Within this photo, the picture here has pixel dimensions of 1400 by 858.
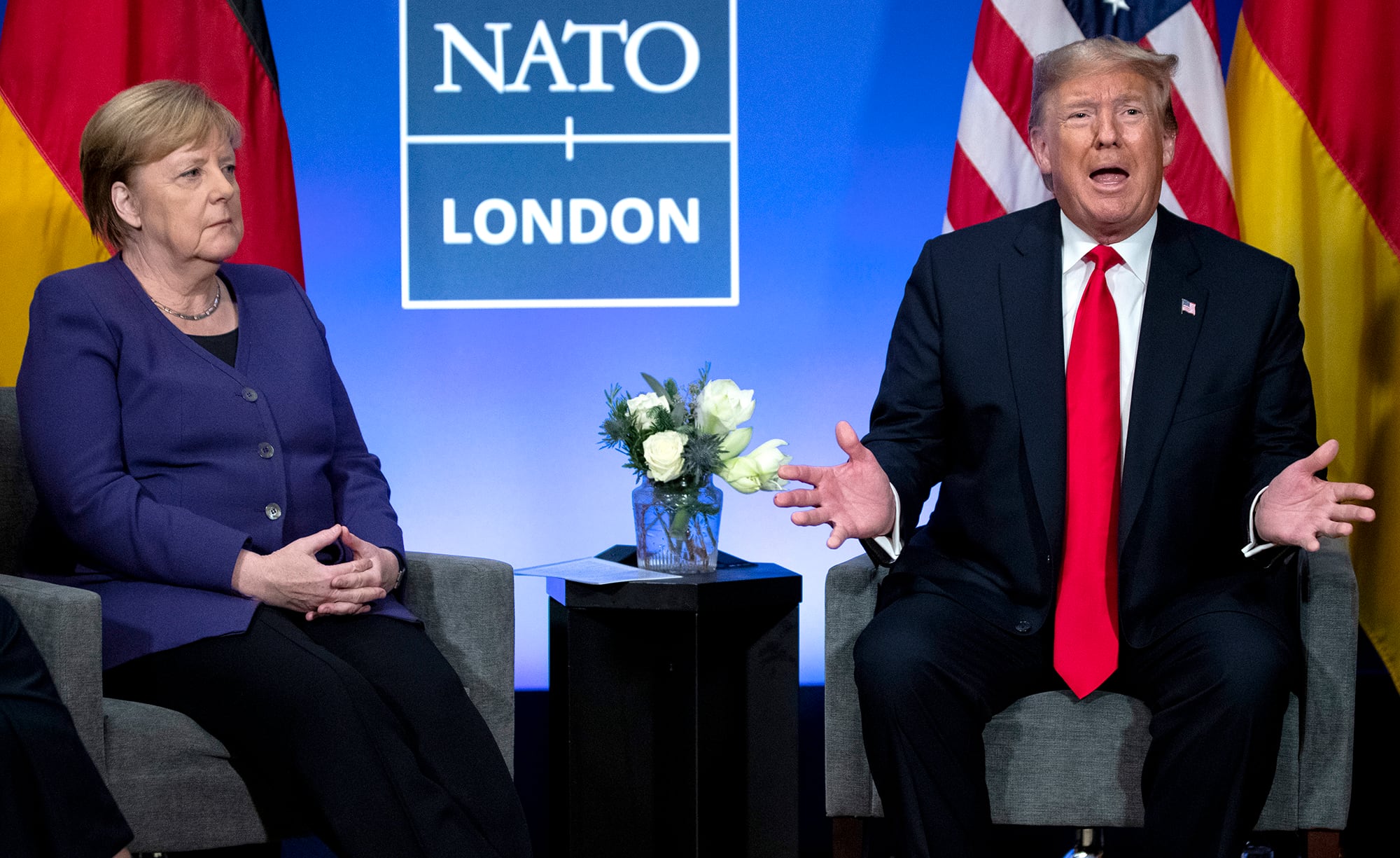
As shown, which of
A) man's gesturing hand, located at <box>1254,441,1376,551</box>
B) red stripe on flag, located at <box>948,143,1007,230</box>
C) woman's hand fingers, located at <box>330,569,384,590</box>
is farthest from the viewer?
red stripe on flag, located at <box>948,143,1007,230</box>

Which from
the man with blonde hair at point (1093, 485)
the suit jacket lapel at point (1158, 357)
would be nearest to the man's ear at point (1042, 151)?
the man with blonde hair at point (1093, 485)

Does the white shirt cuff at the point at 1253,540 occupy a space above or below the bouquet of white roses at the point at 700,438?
below

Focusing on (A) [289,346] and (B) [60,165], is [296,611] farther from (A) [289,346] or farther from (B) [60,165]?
(B) [60,165]

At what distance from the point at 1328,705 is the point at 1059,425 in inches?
23.9

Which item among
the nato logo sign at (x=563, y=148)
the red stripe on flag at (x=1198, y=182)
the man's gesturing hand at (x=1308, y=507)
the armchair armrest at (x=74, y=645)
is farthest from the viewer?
the nato logo sign at (x=563, y=148)

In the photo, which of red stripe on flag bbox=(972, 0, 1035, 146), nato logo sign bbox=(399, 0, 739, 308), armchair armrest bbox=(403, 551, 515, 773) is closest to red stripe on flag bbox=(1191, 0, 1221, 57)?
red stripe on flag bbox=(972, 0, 1035, 146)

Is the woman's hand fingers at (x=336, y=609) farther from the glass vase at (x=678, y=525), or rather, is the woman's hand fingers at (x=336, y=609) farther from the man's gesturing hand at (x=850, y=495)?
the man's gesturing hand at (x=850, y=495)

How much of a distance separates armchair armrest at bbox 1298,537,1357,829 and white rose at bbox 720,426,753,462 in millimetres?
973

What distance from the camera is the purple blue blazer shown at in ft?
6.64

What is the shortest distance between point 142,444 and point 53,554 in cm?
29

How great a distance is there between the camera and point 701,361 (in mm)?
3445

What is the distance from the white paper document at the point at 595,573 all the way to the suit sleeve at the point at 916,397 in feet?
1.50

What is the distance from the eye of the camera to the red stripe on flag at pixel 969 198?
2.97 metres

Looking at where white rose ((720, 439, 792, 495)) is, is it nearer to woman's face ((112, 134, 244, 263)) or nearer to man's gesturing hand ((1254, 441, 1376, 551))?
man's gesturing hand ((1254, 441, 1376, 551))
